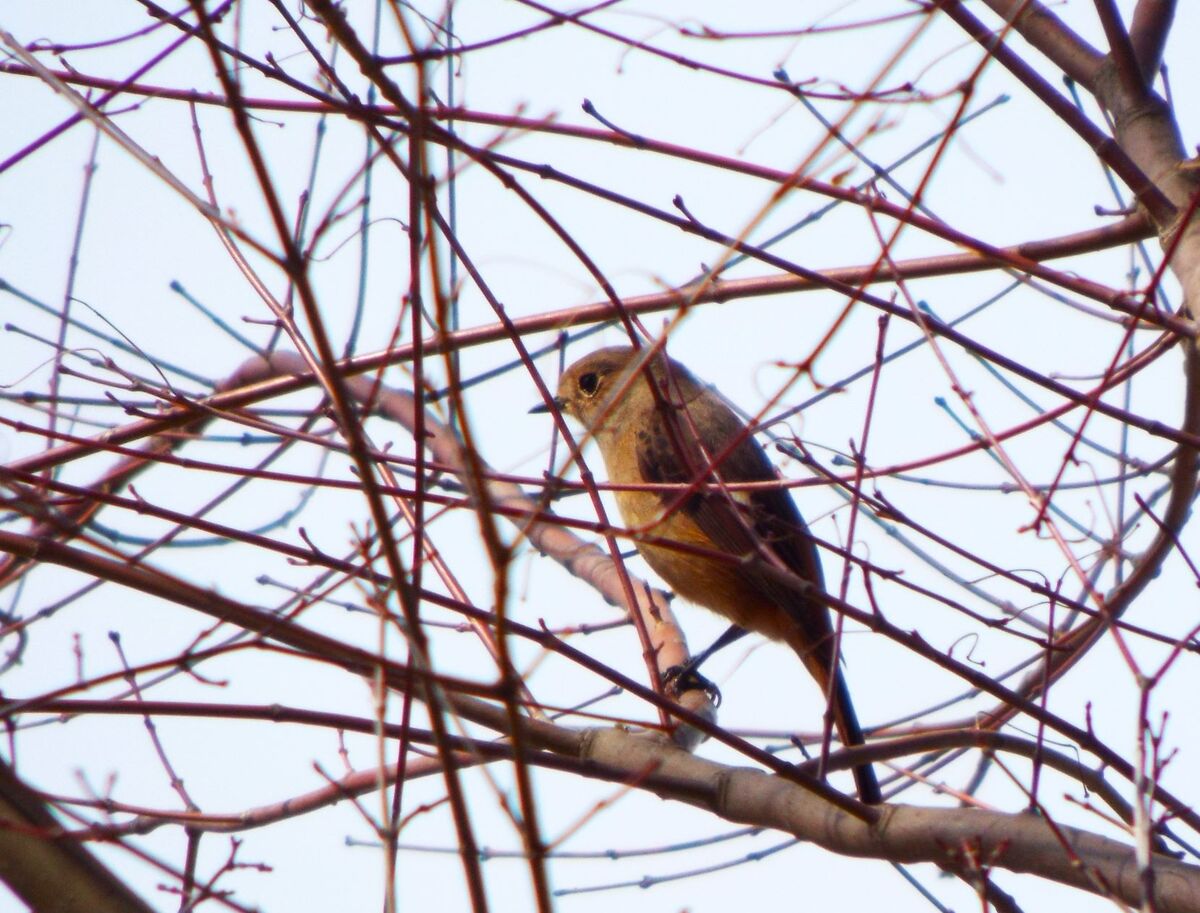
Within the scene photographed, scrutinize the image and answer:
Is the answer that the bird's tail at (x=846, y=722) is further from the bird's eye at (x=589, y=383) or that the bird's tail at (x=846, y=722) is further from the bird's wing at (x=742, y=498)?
the bird's eye at (x=589, y=383)

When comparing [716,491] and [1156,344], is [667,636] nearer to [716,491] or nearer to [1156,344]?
[716,491]

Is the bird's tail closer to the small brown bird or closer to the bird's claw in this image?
the small brown bird

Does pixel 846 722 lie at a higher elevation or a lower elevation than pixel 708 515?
lower

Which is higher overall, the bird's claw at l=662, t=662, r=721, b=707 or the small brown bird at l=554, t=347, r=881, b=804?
the small brown bird at l=554, t=347, r=881, b=804

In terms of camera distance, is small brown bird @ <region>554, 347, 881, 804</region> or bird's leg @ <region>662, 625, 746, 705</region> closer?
bird's leg @ <region>662, 625, 746, 705</region>

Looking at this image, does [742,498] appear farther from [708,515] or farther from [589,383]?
[589,383]

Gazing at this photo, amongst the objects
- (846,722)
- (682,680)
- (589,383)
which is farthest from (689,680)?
(589,383)

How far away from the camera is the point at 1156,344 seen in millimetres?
3162

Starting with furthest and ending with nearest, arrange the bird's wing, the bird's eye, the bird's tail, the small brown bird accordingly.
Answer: the bird's eye
the bird's wing
the small brown bird
the bird's tail

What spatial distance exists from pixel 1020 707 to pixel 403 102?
1.57 m

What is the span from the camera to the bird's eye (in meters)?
7.14

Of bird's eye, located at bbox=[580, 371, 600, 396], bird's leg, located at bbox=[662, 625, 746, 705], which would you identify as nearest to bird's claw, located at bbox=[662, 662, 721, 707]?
bird's leg, located at bbox=[662, 625, 746, 705]

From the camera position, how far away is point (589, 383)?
7.15m

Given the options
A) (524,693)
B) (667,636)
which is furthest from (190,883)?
(667,636)
